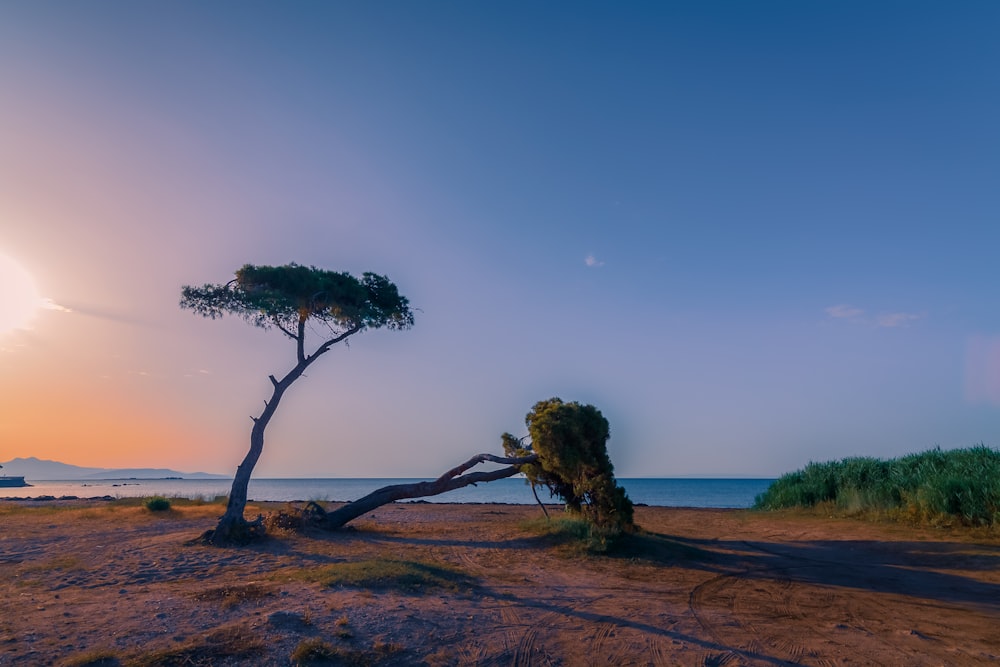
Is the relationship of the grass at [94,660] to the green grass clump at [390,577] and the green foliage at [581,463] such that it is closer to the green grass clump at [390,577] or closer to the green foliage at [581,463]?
the green grass clump at [390,577]

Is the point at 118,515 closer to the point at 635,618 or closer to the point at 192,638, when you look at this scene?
the point at 192,638

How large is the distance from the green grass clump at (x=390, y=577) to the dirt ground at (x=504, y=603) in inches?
8.4

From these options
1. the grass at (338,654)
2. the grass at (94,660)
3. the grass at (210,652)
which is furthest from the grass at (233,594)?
the grass at (338,654)

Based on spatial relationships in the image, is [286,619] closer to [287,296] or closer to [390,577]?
[390,577]

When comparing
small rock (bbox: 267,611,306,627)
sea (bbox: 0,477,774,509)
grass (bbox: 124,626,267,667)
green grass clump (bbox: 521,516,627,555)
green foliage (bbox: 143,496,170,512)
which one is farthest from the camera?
sea (bbox: 0,477,774,509)

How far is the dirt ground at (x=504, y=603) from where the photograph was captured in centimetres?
661

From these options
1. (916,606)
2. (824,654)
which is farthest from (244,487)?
(916,606)

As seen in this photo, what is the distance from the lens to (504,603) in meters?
8.85

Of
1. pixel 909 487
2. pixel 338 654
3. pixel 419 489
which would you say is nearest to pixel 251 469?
pixel 419 489

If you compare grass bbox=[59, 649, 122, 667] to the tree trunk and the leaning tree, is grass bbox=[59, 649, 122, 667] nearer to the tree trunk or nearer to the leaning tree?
the tree trunk

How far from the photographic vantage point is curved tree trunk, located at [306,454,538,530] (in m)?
17.2

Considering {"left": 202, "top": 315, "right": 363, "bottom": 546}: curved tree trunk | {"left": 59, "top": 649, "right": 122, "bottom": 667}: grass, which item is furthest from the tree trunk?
{"left": 59, "top": 649, "right": 122, "bottom": 667}: grass

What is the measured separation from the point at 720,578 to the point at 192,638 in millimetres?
9491

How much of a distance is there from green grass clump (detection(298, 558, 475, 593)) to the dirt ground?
21 cm
